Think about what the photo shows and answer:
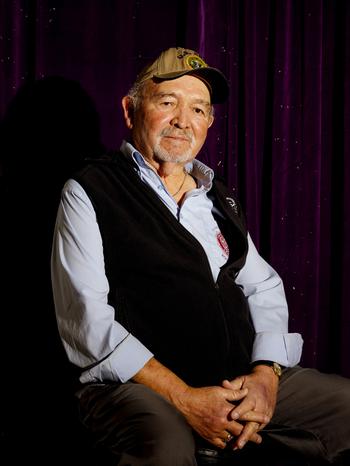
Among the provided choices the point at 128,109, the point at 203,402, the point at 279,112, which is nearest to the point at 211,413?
the point at 203,402

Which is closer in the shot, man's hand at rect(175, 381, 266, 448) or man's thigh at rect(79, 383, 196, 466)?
man's thigh at rect(79, 383, 196, 466)

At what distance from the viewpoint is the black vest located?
1.41 metres

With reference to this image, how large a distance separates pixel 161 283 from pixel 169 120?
1.61 feet

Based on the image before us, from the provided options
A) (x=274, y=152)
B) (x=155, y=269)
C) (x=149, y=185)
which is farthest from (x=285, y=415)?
(x=274, y=152)

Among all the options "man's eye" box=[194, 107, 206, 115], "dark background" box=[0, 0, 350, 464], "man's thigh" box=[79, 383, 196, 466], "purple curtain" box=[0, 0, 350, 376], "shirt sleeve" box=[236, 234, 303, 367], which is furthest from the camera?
"purple curtain" box=[0, 0, 350, 376]

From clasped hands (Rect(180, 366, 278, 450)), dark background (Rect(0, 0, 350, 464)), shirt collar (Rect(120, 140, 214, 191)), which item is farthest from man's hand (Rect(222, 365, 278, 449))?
dark background (Rect(0, 0, 350, 464))

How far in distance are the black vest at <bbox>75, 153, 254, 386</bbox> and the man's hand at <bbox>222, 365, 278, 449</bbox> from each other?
8 cm

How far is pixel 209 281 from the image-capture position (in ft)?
4.75

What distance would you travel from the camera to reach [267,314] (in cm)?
161

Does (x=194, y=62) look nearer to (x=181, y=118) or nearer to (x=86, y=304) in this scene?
(x=181, y=118)

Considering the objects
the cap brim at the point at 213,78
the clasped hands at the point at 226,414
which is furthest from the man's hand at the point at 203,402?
the cap brim at the point at 213,78

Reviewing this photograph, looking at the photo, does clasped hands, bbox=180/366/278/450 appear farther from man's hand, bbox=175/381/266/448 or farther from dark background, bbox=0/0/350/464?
dark background, bbox=0/0/350/464

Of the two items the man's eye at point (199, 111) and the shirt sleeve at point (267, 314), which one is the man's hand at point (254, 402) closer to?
the shirt sleeve at point (267, 314)

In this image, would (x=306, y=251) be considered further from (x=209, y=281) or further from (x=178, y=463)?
(x=178, y=463)
